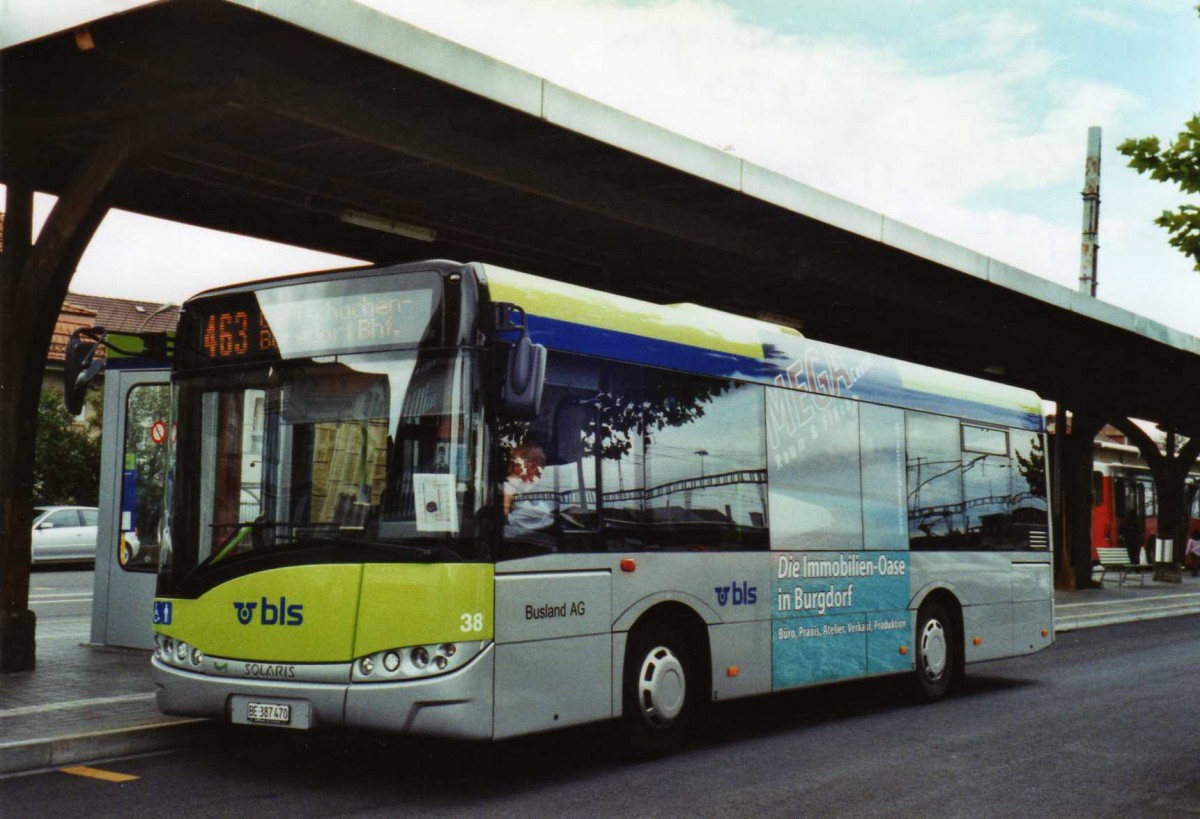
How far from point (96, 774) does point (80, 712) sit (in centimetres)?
158

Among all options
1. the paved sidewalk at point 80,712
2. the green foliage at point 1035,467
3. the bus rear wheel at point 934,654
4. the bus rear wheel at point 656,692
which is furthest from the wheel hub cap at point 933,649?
the paved sidewalk at point 80,712

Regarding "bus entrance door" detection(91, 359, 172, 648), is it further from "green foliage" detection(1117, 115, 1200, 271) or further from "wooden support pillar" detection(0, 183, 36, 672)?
"green foliage" detection(1117, 115, 1200, 271)

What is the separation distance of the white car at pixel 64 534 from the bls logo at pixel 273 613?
79.4 ft

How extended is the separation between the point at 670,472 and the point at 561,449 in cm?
112

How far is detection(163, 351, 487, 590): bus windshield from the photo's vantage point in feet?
22.9

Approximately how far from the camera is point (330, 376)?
731cm

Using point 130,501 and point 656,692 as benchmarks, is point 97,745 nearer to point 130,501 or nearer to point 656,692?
point 656,692

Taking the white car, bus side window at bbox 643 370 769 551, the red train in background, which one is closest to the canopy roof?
bus side window at bbox 643 370 769 551

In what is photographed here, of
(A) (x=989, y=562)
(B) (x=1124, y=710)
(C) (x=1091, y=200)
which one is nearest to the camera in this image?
(B) (x=1124, y=710)

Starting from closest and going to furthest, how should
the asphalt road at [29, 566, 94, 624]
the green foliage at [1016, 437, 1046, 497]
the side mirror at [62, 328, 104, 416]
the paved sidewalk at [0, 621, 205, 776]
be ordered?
1. the paved sidewalk at [0, 621, 205, 776]
2. the side mirror at [62, 328, 104, 416]
3. the green foliage at [1016, 437, 1046, 497]
4. the asphalt road at [29, 566, 94, 624]

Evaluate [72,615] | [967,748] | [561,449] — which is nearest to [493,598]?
[561,449]

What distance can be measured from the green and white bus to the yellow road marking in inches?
17.8

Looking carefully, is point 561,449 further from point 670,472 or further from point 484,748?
point 484,748

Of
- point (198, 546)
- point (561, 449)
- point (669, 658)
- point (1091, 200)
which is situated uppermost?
point (1091, 200)
